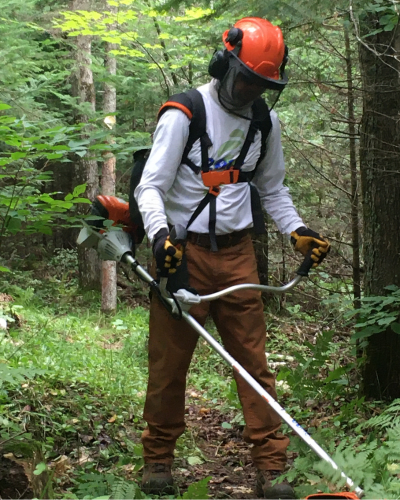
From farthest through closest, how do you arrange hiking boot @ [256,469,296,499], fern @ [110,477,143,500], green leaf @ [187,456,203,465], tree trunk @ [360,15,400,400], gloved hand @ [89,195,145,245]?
tree trunk @ [360,15,400,400] < green leaf @ [187,456,203,465] < gloved hand @ [89,195,145,245] < hiking boot @ [256,469,296,499] < fern @ [110,477,143,500]

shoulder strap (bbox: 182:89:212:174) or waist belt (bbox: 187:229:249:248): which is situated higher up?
shoulder strap (bbox: 182:89:212:174)

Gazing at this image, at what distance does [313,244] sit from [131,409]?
2.48m

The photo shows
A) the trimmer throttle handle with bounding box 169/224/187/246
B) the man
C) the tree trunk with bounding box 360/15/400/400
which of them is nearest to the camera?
the trimmer throttle handle with bounding box 169/224/187/246

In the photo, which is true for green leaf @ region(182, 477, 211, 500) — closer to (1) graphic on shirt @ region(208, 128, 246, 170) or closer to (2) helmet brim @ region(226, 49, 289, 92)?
(1) graphic on shirt @ region(208, 128, 246, 170)

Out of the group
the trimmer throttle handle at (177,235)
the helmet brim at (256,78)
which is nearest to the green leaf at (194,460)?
the trimmer throttle handle at (177,235)

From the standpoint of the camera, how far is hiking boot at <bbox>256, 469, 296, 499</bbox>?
310 centimetres

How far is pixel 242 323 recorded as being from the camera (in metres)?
3.46

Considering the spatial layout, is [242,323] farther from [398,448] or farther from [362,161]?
[362,161]

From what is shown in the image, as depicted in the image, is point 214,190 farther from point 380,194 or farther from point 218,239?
point 380,194

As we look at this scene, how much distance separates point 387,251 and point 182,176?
221cm

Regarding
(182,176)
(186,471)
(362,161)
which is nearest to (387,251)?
(362,161)

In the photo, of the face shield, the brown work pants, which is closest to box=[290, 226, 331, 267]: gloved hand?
the brown work pants

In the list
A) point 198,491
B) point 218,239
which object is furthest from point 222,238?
point 198,491

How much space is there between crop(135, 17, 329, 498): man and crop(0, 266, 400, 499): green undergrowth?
37 centimetres
